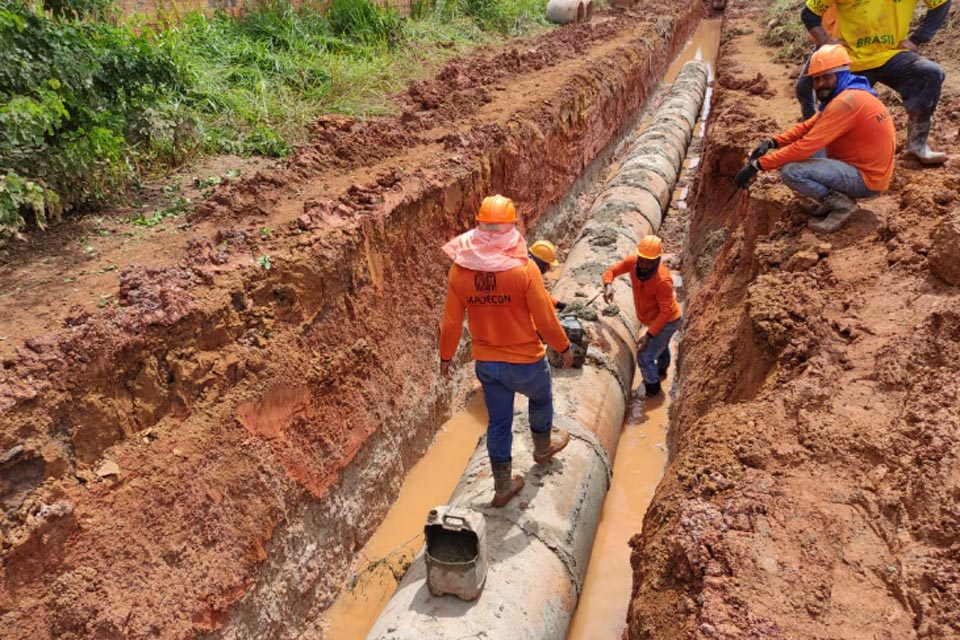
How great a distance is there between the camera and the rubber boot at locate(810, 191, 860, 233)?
500 cm

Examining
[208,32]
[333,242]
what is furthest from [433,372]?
[208,32]

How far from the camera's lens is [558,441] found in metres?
4.71

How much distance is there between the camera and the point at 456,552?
3676 mm

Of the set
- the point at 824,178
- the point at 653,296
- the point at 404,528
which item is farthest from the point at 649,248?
the point at 404,528

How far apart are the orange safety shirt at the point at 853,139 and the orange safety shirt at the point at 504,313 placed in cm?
250

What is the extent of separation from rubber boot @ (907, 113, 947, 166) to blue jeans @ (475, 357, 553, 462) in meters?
4.23

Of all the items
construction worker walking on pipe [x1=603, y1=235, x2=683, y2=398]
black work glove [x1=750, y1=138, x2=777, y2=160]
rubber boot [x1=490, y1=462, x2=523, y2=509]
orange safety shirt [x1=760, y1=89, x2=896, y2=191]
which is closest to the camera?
rubber boot [x1=490, y1=462, x2=523, y2=509]

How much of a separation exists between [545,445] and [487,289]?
1404mm

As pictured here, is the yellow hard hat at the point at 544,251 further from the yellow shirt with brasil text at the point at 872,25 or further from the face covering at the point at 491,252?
the yellow shirt with brasil text at the point at 872,25

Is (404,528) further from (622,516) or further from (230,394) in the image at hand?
(230,394)

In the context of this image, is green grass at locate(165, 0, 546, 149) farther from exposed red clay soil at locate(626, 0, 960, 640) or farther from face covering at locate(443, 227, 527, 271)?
exposed red clay soil at locate(626, 0, 960, 640)

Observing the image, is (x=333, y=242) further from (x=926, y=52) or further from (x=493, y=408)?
(x=926, y=52)

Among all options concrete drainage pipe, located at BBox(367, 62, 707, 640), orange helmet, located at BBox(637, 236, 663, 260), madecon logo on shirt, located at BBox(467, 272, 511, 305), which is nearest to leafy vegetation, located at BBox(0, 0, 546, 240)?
madecon logo on shirt, located at BBox(467, 272, 511, 305)

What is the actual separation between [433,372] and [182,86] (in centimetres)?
411
